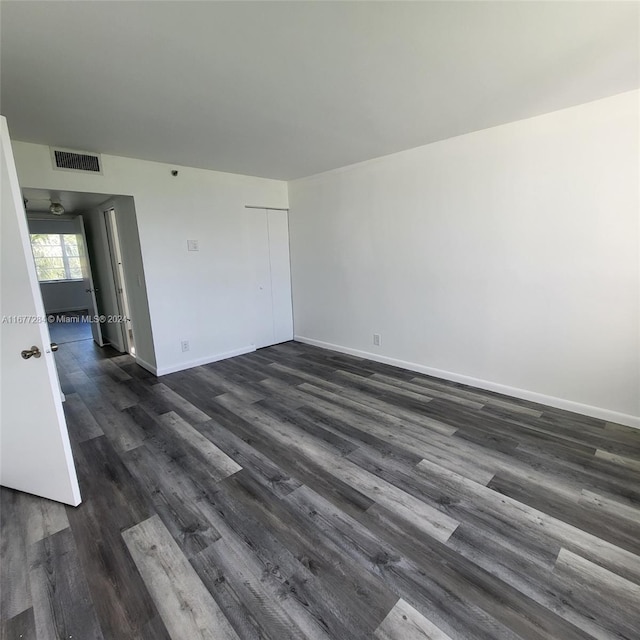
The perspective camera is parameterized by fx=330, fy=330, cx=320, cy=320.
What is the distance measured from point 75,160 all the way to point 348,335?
3.66 meters

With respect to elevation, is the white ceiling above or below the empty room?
above

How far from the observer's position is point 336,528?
5.82ft

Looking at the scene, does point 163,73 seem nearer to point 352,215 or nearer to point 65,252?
point 352,215

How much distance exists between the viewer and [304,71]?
1.99 metres

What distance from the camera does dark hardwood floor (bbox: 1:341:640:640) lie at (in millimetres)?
1341

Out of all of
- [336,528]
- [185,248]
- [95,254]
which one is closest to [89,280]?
[95,254]

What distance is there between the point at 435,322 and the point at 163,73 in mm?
3217

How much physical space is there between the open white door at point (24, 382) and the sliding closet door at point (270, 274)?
3.24 metres

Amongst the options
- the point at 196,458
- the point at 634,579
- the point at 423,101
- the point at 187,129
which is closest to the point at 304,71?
the point at 423,101

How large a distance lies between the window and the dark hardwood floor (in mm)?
7552

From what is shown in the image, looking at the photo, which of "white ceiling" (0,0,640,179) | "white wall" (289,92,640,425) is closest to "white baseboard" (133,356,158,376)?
"white ceiling" (0,0,640,179)

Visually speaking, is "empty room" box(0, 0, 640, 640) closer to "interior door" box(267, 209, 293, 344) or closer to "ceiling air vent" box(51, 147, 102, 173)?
"ceiling air vent" box(51, 147, 102, 173)

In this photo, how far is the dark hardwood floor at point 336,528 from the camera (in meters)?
1.34

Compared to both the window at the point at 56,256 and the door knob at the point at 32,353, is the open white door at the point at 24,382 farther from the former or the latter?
the window at the point at 56,256
